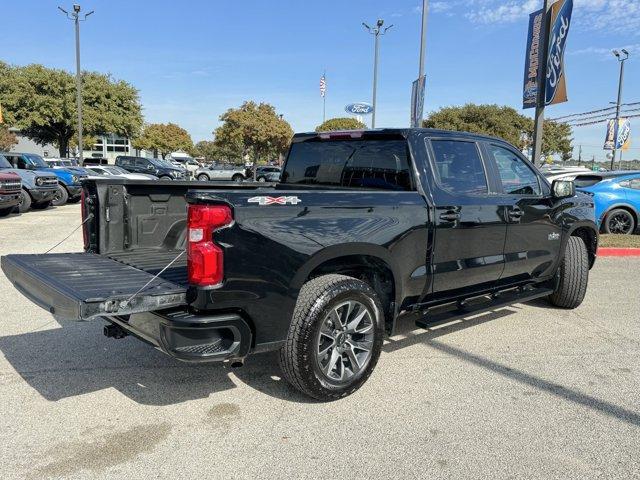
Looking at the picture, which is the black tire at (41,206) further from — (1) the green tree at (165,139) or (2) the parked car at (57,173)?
(1) the green tree at (165,139)

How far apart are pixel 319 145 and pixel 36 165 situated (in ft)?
51.2

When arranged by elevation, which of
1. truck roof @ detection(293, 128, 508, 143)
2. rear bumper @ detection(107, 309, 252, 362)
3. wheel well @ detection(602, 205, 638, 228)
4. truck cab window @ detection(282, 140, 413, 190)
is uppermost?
truck roof @ detection(293, 128, 508, 143)

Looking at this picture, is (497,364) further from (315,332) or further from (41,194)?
(41,194)

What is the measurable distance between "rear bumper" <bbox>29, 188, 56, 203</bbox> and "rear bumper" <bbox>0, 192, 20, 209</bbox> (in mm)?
1713

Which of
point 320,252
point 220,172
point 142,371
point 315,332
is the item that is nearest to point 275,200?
point 320,252

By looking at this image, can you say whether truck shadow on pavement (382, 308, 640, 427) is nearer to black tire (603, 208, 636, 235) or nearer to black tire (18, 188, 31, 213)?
black tire (603, 208, 636, 235)

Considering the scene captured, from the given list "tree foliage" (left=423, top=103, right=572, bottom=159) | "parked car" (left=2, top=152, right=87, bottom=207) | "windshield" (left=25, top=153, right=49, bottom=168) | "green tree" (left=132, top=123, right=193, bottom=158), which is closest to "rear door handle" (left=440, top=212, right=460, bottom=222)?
"parked car" (left=2, top=152, right=87, bottom=207)

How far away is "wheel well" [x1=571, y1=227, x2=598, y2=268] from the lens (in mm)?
6027

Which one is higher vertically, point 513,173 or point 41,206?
point 513,173

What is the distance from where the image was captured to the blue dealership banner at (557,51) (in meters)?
10.1

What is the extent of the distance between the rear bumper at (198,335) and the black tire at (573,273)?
4.18m

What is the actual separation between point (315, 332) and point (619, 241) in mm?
9372

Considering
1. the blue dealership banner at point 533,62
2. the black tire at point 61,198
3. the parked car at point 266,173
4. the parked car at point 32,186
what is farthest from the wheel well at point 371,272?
the parked car at point 266,173

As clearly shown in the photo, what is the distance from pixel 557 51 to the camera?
406 inches
